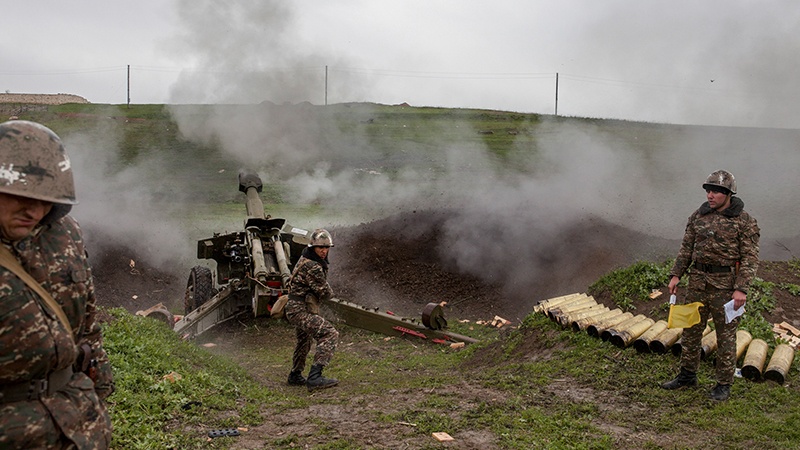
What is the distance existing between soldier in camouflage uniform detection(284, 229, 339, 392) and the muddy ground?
44 centimetres

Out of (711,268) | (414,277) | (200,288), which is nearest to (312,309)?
(711,268)

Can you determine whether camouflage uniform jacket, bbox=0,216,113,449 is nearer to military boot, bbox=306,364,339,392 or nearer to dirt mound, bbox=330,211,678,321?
military boot, bbox=306,364,339,392

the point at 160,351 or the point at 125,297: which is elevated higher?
the point at 160,351

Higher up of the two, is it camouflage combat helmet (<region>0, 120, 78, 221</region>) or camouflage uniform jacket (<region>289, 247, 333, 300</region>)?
camouflage combat helmet (<region>0, 120, 78, 221</region>)

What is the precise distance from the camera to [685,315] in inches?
235

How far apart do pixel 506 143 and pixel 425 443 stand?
21.9 m

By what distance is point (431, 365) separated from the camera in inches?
334

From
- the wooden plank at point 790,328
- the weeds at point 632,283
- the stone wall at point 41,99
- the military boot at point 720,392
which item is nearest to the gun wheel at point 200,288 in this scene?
the weeds at point 632,283

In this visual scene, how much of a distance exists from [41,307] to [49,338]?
11cm

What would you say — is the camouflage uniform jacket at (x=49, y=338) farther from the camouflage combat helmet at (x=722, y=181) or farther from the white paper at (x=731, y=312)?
the camouflage combat helmet at (x=722, y=181)

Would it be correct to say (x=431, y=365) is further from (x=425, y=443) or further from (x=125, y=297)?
(x=125, y=297)

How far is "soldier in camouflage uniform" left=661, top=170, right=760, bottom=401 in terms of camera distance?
5828 millimetres

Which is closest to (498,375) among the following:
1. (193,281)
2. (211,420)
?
(211,420)

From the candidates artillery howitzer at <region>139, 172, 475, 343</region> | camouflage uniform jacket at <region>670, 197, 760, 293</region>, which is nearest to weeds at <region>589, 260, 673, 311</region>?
artillery howitzer at <region>139, 172, 475, 343</region>
